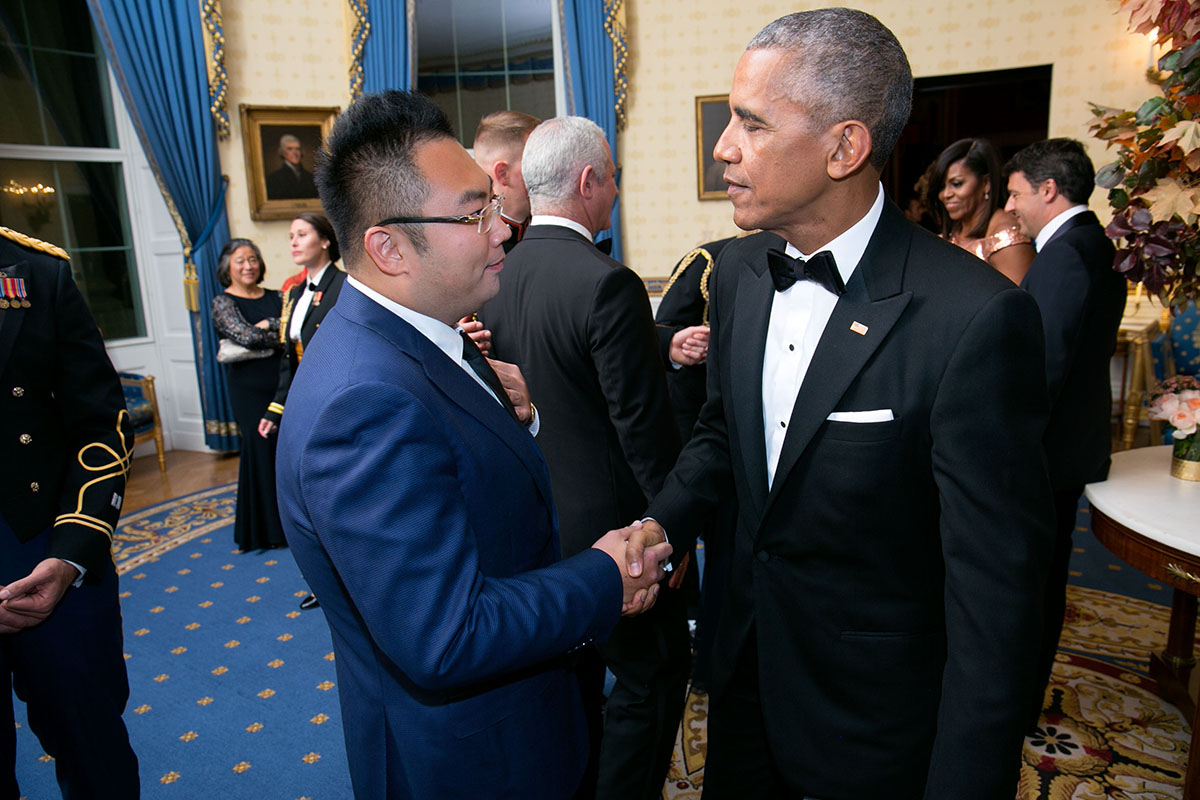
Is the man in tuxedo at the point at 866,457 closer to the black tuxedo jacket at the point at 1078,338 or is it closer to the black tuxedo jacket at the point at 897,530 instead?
the black tuxedo jacket at the point at 897,530

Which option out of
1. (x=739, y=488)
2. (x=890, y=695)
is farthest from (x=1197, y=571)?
(x=739, y=488)

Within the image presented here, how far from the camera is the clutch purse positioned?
4.80 meters

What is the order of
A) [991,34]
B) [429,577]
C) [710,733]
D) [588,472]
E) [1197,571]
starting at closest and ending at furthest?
[429,577]
[710,733]
[1197,571]
[588,472]
[991,34]

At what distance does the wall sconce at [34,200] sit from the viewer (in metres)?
6.25

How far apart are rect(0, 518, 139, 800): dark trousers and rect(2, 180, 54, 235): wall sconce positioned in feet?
19.3

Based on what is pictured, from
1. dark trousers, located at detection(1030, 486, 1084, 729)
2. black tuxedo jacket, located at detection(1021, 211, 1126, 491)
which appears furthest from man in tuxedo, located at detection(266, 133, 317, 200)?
dark trousers, located at detection(1030, 486, 1084, 729)

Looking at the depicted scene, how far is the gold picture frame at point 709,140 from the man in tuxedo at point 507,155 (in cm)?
446

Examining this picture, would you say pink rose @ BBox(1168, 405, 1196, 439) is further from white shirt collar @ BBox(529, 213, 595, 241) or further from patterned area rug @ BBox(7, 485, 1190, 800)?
white shirt collar @ BBox(529, 213, 595, 241)

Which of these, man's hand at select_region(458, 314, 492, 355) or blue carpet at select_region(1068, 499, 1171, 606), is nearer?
man's hand at select_region(458, 314, 492, 355)

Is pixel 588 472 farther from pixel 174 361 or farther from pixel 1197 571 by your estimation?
pixel 174 361

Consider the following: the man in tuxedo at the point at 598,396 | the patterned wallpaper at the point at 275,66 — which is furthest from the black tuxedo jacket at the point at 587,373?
the patterned wallpaper at the point at 275,66

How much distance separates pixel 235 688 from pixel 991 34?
703 cm

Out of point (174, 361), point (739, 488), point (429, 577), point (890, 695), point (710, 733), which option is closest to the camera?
point (429, 577)

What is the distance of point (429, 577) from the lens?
1.07m
